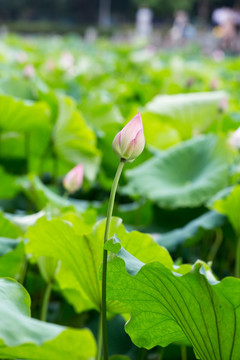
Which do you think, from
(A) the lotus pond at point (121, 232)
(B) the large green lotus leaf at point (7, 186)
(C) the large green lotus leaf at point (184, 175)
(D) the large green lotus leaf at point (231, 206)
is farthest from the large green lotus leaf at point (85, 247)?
(B) the large green lotus leaf at point (7, 186)

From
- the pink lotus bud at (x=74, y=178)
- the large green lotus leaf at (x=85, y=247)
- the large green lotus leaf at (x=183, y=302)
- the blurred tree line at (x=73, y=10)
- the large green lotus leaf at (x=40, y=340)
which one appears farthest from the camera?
the blurred tree line at (x=73, y=10)

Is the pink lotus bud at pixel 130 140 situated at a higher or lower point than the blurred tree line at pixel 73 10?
higher

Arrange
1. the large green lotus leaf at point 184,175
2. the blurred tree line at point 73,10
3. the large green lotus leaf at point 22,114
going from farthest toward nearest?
1. the blurred tree line at point 73,10
2. the large green lotus leaf at point 22,114
3. the large green lotus leaf at point 184,175

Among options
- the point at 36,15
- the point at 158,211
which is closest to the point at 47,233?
the point at 158,211

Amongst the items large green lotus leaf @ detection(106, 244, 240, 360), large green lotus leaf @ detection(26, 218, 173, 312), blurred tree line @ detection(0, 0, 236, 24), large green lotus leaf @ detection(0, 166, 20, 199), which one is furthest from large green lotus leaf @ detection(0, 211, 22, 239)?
blurred tree line @ detection(0, 0, 236, 24)

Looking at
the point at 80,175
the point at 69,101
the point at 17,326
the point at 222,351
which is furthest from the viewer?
the point at 69,101

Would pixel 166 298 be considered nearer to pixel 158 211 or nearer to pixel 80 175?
pixel 80 175

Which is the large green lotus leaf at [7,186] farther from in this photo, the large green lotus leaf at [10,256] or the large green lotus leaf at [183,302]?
the large green lotus leaf at [183,302]

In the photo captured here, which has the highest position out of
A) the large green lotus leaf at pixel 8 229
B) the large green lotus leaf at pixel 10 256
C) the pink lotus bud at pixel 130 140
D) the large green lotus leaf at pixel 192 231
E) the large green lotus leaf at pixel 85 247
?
the pink lotus bud at pixel 130 140
